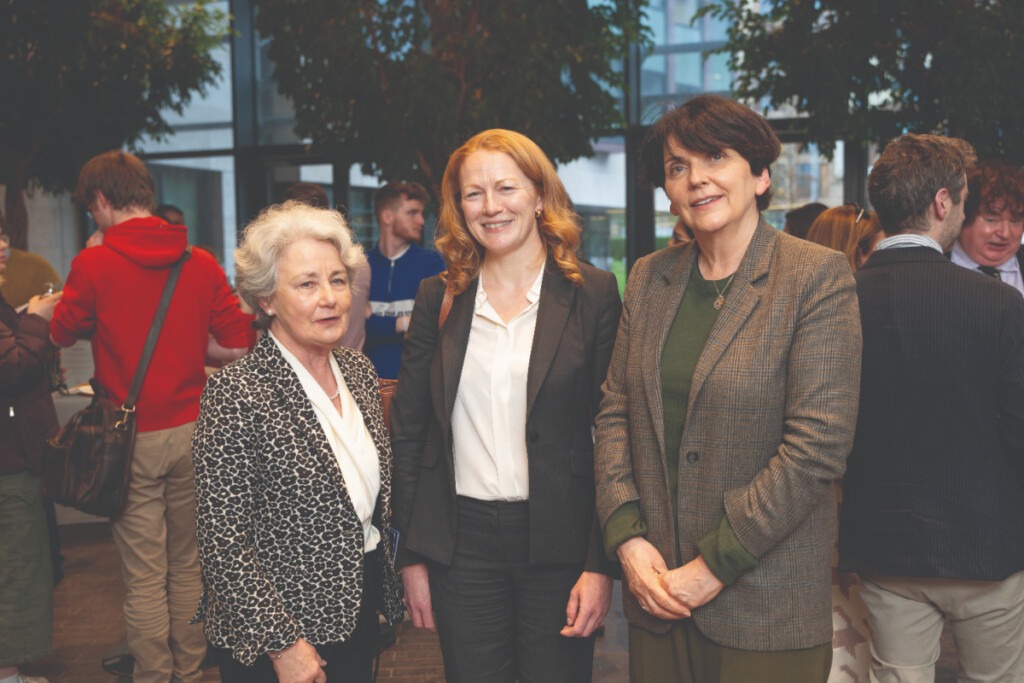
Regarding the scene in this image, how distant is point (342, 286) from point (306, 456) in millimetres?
431

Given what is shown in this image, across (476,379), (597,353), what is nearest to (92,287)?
(476,379)

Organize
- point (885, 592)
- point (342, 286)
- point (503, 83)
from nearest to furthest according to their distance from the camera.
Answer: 1. point (342, 286)
2. point (885, 592)
3. point (503, 83)

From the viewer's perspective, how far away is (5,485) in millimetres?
3303

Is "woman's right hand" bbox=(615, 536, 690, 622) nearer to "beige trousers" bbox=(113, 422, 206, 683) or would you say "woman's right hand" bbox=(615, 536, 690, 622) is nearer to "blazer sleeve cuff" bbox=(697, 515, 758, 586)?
"blazer sleeve cuff" bbox=(697, 515, 758, 586)

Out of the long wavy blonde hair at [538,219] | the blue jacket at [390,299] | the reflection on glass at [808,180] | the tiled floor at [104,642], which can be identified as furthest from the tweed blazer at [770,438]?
the reflection on glass at [808,180]

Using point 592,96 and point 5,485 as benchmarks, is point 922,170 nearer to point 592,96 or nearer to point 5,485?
point 5,485

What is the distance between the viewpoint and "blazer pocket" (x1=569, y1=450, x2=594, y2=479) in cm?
217

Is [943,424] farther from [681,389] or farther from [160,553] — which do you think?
[160,553]

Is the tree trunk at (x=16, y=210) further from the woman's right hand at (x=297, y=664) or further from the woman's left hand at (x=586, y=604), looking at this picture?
the woman's left hand at (x=586, y=604)

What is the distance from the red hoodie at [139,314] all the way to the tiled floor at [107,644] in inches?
49.1

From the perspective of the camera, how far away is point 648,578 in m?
1.90

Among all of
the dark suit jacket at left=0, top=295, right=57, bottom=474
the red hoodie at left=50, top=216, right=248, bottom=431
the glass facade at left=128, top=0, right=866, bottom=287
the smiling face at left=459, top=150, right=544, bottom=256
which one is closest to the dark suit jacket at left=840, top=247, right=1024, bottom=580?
the smiling face at left=459, top=150, right=544, bottom=256

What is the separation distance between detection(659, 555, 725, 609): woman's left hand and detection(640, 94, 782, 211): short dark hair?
82cm

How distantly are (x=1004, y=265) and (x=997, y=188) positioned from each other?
50 centimetres
